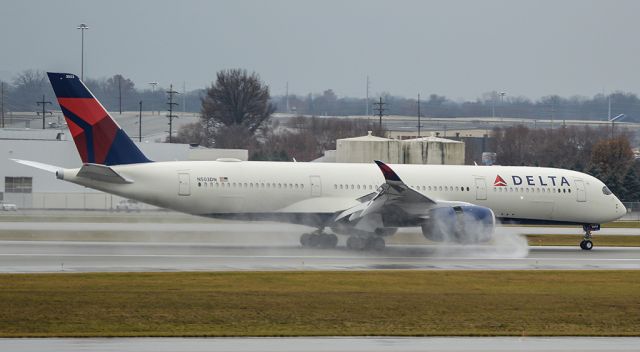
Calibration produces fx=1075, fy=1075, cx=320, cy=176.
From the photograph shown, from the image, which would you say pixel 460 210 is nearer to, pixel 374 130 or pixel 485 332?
pixel 485 332

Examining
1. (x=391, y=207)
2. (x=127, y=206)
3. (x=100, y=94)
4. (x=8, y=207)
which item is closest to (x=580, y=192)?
(x=391, y=207)

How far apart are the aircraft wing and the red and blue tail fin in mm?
8322

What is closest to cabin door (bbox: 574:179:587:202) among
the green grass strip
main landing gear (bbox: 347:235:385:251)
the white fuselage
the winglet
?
the white fuselage

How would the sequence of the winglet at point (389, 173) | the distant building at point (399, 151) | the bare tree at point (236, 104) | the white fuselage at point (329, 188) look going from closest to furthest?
the winglet at point (389, 173) < the white fuselage at point (329, 188) < the distant building at point (399, 151) < the bare tree at point (236, 104)

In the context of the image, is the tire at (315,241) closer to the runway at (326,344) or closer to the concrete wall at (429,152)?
the runway at (326,344)

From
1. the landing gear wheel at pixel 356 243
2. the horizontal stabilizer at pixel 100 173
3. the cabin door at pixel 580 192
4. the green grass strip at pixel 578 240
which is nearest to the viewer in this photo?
the horizontal stabilizer at pixel 100 173

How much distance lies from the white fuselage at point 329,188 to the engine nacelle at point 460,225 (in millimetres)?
3509

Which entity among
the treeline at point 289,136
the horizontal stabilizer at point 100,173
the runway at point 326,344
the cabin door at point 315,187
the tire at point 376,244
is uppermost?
the treeline at point 289,136

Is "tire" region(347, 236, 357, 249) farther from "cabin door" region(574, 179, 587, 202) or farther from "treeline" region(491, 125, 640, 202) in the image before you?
"treeline" region(491, 125, 640, 202)

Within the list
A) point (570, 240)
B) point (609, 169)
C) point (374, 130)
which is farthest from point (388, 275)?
point (374, 130)

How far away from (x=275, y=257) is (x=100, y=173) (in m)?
6.81

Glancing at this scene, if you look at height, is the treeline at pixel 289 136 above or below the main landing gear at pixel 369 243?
above

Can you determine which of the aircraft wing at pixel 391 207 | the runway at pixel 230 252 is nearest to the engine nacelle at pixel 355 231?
the aircraft wing at pixel 391 207

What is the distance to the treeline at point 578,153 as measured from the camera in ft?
249
